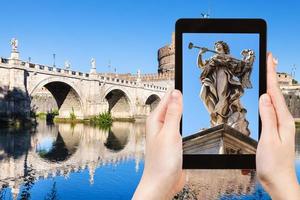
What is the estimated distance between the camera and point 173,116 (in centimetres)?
146

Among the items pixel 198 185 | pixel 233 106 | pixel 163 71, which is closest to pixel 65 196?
pixel 198 185

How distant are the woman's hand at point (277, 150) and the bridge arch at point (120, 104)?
5068 centimetres

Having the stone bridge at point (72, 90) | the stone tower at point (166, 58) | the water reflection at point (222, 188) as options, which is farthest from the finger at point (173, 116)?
the stone tower at point (166, 58)

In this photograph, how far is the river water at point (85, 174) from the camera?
1053cm

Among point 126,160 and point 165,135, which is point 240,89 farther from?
point 126,160

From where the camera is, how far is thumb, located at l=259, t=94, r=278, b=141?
1.39 meters

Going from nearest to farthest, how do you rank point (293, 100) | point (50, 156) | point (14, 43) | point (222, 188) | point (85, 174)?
point (222, 188)
point (85, 174)
point (50, 156)
point (14, 43)
point (293, 100)

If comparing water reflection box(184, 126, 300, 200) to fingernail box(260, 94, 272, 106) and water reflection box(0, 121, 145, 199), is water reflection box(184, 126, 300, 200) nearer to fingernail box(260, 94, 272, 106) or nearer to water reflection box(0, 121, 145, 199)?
water reflection box(0, 121, 145, 199)

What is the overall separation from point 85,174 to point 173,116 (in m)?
13.3

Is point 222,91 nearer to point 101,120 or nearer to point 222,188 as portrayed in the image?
point 222,188

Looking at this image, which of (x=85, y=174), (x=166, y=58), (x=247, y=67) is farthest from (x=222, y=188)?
(x=166, y=58)

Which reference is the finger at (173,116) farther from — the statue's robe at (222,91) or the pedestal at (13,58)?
the pedestal at (13,58)

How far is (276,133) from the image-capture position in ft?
4.58

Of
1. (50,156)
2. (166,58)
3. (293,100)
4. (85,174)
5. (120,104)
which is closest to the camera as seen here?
(85,174)
